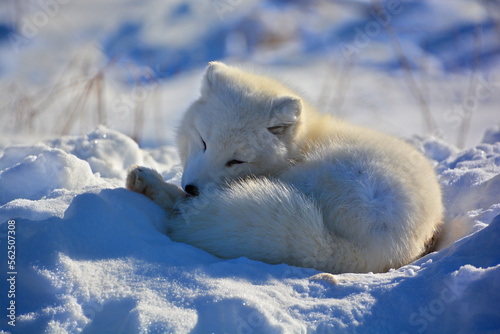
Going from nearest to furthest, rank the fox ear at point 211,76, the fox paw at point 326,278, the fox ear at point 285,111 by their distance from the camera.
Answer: the fox paw at point 326,278
the fox ear at point 285,111
the fox ear at point 211,76

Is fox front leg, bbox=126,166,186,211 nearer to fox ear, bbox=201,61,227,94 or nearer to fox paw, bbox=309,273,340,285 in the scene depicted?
fox ear, bbox=201,61,227,94

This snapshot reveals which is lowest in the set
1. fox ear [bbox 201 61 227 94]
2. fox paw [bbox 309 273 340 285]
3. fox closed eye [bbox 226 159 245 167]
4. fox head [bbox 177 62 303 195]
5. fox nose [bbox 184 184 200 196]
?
fox paw [bbox 309 273 340 285]

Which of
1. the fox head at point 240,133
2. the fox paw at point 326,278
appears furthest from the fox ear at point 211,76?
the fox paw at point 326,278

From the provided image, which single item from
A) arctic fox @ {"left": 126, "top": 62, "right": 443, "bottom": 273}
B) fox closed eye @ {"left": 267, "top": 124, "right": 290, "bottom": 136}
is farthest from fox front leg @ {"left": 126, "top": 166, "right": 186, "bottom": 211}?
fox closed eye @ {"left": 267, "top": 124, "right": 290, "bottom": 136}

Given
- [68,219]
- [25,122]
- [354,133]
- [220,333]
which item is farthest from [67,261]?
[25,122]

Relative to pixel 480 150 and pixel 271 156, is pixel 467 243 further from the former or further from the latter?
pixel 480 150

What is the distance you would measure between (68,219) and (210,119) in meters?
1.14

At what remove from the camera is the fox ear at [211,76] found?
2.50 metres

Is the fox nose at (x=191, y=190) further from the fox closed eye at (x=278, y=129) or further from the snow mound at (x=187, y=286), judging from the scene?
the fox closed eye at (x=278, y=129)

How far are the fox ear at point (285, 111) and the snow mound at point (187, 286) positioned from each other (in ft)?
3.31

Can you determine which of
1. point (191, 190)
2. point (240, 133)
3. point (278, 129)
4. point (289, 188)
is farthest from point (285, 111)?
point (191, 190)

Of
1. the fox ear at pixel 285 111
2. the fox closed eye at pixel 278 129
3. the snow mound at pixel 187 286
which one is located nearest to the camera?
the snow mound at pixel 187 286

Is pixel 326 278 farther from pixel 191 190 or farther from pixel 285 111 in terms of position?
pixel 285 111

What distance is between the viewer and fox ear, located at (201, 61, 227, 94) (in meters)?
2.50
